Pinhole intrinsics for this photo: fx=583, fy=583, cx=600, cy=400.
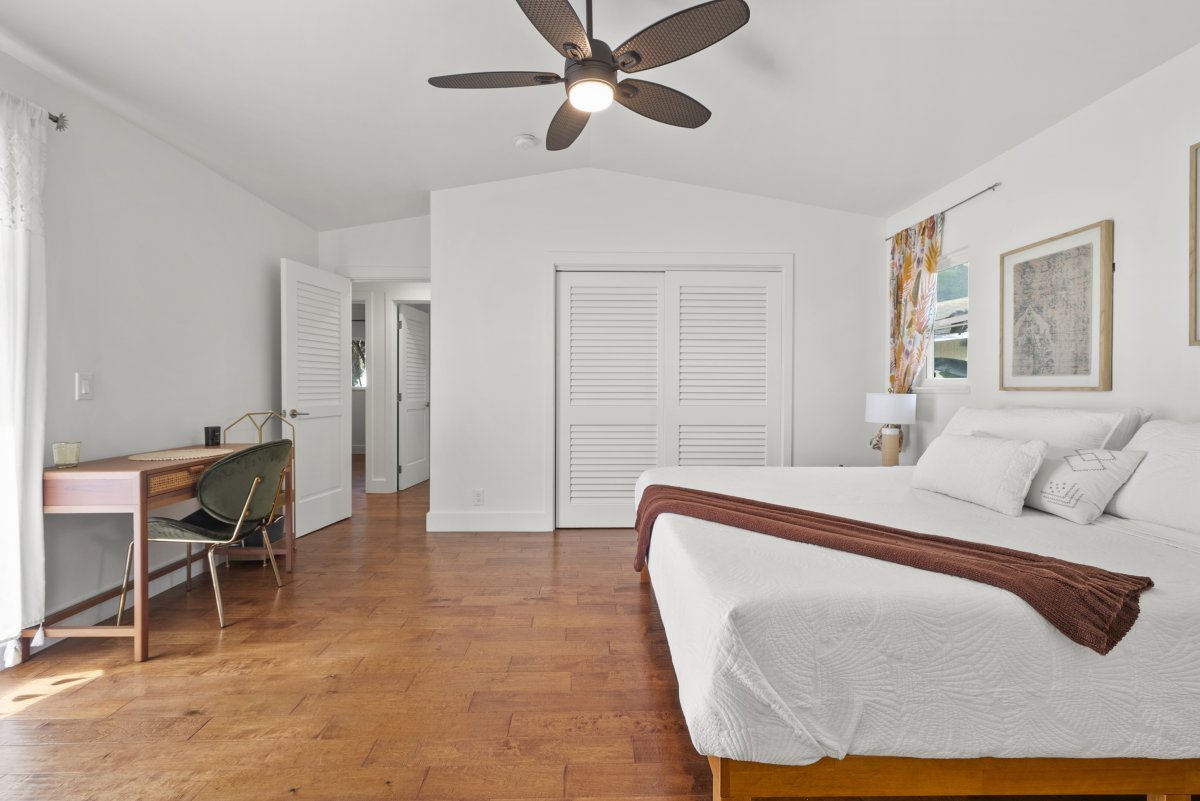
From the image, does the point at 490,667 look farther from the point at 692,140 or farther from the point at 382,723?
the point at 692,140

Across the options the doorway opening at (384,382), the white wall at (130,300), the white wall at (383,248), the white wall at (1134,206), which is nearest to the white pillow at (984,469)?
the white wall at (1134,206)

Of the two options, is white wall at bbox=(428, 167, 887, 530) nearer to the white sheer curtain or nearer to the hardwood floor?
the hardwood floor

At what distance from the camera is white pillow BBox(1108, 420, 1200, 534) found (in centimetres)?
178

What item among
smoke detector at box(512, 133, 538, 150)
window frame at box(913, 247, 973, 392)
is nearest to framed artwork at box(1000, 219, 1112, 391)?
window frame at box(913, 247, 973, 392)

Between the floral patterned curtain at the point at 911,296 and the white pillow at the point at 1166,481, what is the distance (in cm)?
187

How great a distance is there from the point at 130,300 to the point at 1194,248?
4.56 metres

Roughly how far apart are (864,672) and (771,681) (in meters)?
0.21


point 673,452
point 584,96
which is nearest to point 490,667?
point 584,96

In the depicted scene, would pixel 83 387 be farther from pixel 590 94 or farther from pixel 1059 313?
pixel 1059 313

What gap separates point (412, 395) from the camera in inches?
256

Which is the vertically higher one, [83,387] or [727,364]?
[727,364]

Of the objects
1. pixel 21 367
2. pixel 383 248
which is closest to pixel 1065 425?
pixel 21 367

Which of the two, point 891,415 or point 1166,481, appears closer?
point 1166,481

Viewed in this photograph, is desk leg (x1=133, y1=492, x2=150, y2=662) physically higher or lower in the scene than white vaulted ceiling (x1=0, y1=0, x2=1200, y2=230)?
lower
